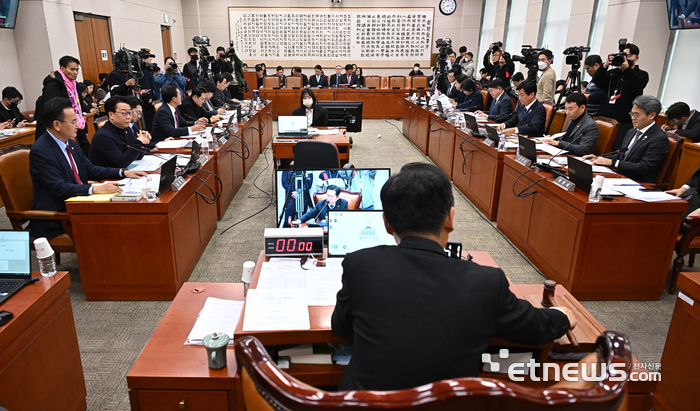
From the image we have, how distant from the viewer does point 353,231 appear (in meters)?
2.00

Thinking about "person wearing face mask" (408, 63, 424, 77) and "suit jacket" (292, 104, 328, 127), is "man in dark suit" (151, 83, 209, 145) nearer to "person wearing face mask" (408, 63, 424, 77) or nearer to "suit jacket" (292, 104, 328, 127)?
"suit jacket" (292, 104, 328, 127)

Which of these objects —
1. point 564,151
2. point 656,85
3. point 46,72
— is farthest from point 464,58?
point 46,72

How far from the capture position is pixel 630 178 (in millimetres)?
3514

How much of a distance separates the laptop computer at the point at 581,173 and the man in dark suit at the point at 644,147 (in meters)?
0.75

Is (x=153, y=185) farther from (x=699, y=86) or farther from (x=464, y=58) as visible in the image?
(x=464, y=58)

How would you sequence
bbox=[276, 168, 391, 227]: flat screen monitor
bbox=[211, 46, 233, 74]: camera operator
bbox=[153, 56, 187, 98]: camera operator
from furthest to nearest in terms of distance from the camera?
bbox=[211, 46, 233, 74]: camera operator, bbox=[153, 56, 187, 98]: camera operator, bbox=[276, 168, 391, 227]: flat screen monitor

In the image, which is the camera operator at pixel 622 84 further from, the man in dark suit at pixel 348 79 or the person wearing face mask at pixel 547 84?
the man in dark suit at pixel 348 79

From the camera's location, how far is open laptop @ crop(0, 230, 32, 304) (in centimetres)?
172

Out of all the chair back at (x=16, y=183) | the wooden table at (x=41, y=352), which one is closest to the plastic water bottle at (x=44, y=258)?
the wooden table at (x=41, y=352)

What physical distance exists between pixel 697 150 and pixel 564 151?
6.40 feet

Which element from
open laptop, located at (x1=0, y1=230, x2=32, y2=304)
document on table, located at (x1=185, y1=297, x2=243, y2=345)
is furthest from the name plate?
open laptop, located at (x1=0, y1=230, x2=32, y2=304)

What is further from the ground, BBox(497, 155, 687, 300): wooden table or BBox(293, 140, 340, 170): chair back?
BBox(293, 140, 340, 170): chair back

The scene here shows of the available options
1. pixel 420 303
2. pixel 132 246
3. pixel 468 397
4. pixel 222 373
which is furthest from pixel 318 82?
pixel 468 397

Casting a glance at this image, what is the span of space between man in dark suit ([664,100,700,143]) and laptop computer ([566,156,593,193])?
283cm
